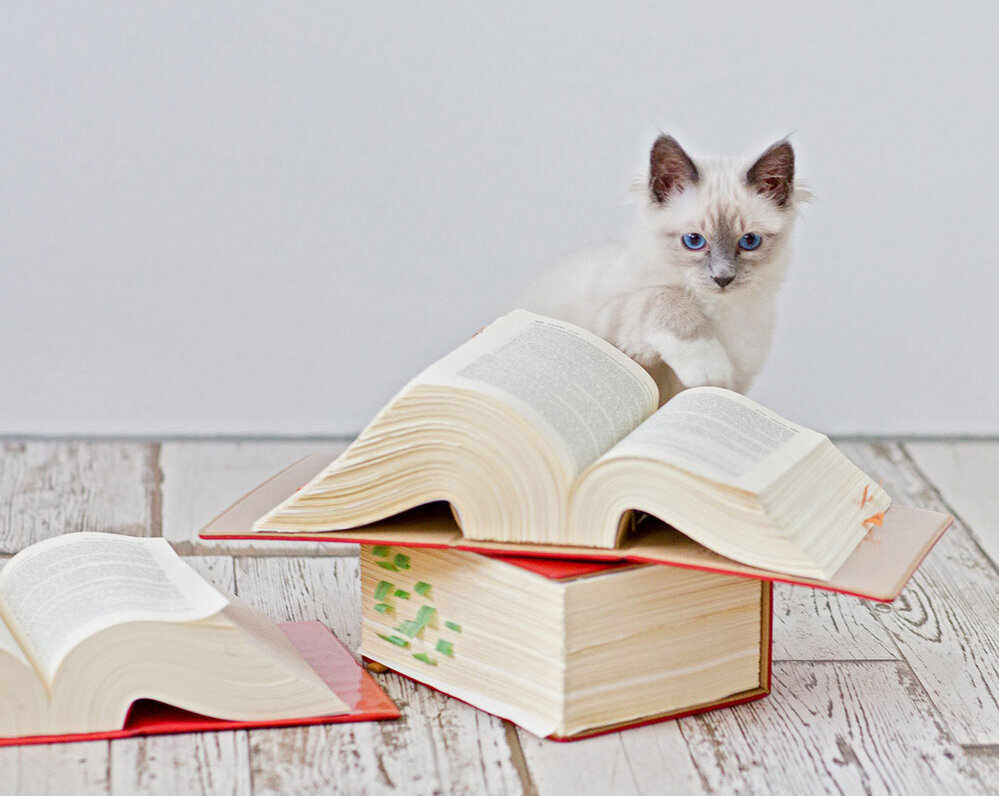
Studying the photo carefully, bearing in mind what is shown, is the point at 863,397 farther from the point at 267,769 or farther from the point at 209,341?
the point at 267,769

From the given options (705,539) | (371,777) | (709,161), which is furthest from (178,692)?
(709,161)

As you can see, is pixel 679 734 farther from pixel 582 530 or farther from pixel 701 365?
pixel 701 365

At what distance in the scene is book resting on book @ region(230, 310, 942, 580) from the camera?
3.51 feet

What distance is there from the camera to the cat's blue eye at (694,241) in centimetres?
139

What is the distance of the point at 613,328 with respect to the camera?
1448 mm

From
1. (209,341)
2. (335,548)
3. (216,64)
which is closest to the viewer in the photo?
(335,548)

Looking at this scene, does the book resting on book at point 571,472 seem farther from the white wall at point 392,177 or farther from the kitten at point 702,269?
the white wall at point 392,177

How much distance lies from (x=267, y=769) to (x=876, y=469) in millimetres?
1336

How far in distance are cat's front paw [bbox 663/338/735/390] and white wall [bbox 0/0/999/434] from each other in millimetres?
694

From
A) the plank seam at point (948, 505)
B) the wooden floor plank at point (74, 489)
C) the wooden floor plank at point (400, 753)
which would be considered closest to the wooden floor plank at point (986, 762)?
the wooden floor plank at point (400, 753)

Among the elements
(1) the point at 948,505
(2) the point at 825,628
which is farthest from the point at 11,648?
(1) the point at 948,505

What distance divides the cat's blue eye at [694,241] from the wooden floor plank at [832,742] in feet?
1.55

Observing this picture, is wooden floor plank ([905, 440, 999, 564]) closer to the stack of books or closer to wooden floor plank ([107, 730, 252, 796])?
the stack of books

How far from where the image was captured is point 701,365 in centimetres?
137
